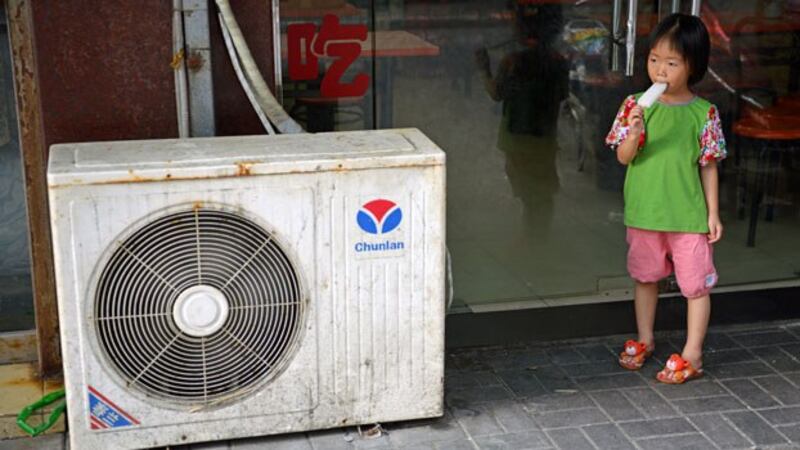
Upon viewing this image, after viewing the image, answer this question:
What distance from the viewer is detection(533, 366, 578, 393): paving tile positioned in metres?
4.71

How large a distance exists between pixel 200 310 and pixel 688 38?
2.05 m

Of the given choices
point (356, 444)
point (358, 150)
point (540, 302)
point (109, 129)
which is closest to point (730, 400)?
point (540, 302)

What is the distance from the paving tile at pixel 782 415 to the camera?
442cm

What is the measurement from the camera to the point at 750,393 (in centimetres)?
466

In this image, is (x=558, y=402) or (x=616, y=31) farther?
(x=616, y=31)

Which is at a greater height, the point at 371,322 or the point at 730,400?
the point at 371,322

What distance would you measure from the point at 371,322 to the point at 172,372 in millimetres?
707

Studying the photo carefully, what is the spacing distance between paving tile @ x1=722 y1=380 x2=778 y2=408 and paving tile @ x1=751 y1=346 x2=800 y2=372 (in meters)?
0.23

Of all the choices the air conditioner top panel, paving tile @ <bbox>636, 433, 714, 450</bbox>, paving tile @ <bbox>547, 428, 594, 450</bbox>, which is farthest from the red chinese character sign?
paving tile @ <bbox>636, 433, 714, 450</bbox>

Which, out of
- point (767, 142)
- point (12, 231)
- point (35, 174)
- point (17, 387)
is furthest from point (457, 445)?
point (767, 142)

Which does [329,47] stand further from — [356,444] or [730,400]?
[730,400]

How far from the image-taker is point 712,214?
4.56m

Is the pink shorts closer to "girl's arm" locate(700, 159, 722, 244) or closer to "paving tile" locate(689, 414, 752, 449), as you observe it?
"girl's arm" locate(700, 159, 722, 244)

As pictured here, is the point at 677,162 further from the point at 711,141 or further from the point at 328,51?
the point at 328,51
